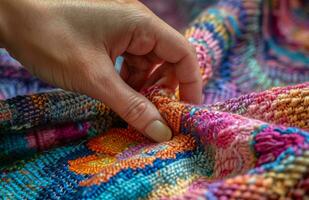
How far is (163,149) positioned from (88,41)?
0.66 feet

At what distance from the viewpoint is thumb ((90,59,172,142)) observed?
0.68 m

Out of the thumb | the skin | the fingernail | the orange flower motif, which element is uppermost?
the skin

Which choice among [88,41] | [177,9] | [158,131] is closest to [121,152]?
[158,131]

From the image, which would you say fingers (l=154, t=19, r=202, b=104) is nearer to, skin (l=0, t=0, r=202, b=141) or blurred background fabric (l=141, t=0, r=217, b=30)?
skin (l=0, t=0, r=202, b=141)

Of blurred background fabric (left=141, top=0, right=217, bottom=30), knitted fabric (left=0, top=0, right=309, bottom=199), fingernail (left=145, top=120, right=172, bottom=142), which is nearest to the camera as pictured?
knitted fabric (left=0, top=0, right=309, bottom=199)

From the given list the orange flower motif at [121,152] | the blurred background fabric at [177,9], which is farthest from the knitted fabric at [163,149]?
the blurred background fabric at [177,9]

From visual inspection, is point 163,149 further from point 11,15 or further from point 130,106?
point 11,15

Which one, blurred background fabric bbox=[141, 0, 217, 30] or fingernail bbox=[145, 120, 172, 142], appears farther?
blurred background fabric bbox=[141, 0, 217, 30]

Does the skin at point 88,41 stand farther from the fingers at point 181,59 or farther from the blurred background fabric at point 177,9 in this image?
the blurred background fabric at point 177,9

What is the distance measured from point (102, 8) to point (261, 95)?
0.27m

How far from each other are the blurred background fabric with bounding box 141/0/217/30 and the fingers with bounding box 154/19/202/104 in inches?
13.6

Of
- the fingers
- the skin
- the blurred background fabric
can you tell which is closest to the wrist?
the skin

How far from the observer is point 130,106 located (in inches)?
27.0

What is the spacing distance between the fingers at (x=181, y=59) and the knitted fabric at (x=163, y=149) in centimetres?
4
